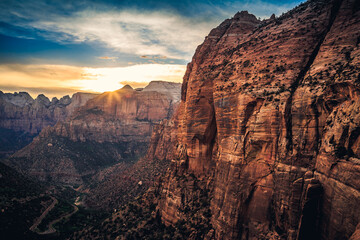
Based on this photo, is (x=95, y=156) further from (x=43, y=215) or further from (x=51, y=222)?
(x=51, y=222)

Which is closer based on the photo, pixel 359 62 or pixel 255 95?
pixel 359 62

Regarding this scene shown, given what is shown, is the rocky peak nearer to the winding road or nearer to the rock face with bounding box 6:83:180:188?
the winding road

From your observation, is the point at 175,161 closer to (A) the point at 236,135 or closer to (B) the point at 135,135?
(A) the point at 236,135

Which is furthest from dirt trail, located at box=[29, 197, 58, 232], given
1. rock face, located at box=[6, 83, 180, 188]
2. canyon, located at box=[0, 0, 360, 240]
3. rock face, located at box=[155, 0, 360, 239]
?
rock face, located at box=[155, 0, 360, 239]

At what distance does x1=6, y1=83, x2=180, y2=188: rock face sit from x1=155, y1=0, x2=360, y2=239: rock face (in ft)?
250

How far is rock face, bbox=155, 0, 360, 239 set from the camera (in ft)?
70.4

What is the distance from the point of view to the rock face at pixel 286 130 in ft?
70.4

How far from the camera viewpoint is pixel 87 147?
165250 mm

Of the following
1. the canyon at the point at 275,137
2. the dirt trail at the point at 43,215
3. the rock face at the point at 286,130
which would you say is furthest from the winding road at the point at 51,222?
the rock face at the point at 286,130

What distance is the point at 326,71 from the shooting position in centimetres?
2527

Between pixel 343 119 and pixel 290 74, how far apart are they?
34.3ft

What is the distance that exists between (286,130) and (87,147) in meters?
161

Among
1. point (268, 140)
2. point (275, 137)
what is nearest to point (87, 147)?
point (268, 140)

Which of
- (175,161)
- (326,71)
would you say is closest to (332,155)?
(326,71)
